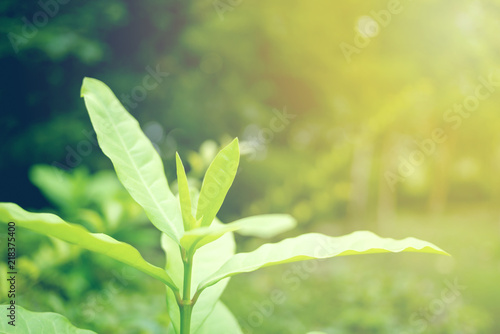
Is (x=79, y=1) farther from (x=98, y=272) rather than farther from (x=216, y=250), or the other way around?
(x=216, y=250)

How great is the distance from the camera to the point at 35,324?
633 mm

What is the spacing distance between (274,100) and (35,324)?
6088 millimetres

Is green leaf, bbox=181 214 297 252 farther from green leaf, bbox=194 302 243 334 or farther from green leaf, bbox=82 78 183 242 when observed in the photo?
green leaf, bbox=194 302 243 334

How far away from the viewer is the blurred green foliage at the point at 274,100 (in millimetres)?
3383

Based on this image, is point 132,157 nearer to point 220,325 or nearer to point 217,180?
point 217,180

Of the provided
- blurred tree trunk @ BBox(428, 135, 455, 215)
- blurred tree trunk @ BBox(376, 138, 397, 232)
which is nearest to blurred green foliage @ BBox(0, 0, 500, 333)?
blurred tree trunk @ BBox(376, 138, 397, 232)

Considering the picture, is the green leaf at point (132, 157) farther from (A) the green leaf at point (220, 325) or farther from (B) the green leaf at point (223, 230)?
(A) the green leaf at point (220, 325)

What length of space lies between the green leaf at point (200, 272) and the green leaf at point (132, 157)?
0.08 meters

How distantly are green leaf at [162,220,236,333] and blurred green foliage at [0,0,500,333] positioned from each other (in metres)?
1.34

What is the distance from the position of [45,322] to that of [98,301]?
3.78ft

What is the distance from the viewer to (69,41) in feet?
14.4

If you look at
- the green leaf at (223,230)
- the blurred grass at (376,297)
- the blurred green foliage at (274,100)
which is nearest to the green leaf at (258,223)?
the green leaf at (223,230)

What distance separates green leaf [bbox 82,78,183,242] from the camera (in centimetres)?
68

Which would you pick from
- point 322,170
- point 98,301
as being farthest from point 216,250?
point 322,170
